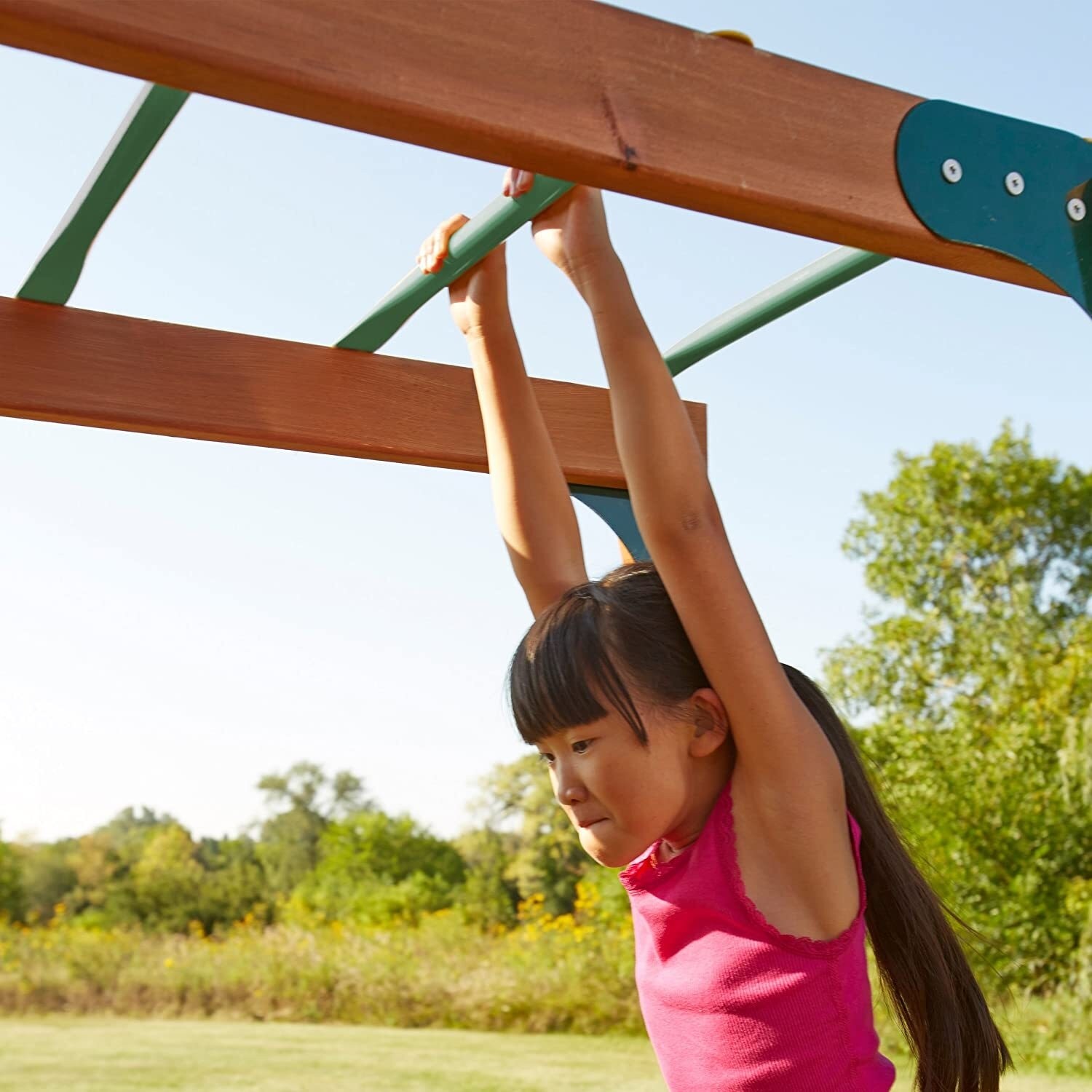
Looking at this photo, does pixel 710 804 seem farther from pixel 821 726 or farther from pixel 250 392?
pixel 250 392

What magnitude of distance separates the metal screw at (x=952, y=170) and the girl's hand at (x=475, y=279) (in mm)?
756

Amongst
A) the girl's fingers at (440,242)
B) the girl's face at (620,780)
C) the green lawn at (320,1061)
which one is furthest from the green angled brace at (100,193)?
the green lawn at (320,1061)

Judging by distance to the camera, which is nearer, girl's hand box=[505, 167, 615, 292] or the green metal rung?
girl's hand box=[505, 167, 615, 292]

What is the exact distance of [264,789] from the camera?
75.2 feet

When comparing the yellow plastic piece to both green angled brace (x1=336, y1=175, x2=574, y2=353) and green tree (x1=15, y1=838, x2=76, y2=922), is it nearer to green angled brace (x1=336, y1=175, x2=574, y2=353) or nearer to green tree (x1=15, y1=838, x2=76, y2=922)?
green angled brace (x1=336, y1=175, x2=574, y2=353)

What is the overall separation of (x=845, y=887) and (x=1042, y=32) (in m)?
7.70

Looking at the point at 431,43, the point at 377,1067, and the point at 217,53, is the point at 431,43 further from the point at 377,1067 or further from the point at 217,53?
the point at 377,1067

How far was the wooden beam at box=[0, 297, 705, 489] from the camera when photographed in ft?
7.46

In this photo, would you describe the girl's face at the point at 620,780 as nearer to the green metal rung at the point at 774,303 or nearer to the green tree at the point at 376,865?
the green metal rung at the point at 774,303

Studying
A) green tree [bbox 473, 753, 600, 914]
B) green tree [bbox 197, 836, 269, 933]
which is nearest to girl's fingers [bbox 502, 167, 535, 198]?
green tree [bbox 473, 753, 600, 914]

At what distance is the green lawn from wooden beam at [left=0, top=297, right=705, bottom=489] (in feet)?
16.4

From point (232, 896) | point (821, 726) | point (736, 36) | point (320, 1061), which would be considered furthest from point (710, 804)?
point (232, 896)

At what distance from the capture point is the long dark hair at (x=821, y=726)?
157 cm

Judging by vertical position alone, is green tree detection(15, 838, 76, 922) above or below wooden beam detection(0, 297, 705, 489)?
below
